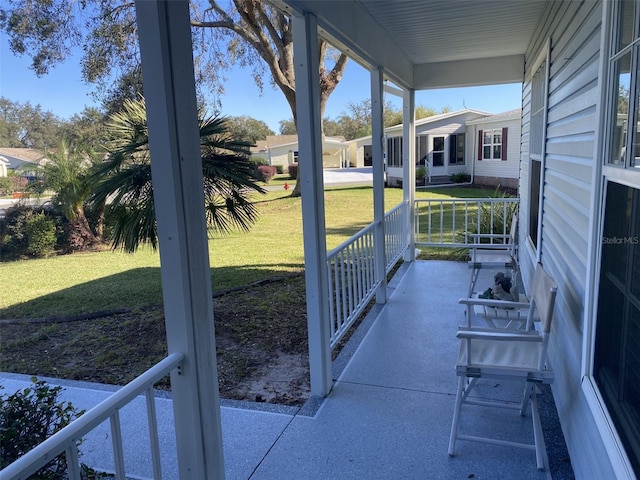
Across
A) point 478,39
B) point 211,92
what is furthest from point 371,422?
point 211,92

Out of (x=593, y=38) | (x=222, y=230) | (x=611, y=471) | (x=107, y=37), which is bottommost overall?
(x=611, y=471)

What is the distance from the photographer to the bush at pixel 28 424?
1.57 metres

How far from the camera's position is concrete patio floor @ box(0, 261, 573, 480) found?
7.02 feet

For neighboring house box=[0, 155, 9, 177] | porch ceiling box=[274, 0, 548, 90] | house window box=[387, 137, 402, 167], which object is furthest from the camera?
house window box=[387, 137, 402, 167]

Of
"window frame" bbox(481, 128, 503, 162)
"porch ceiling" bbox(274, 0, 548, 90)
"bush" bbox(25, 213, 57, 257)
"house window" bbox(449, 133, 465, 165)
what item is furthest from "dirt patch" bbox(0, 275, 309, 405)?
"house window" bbox(449, 133, 465, 165)

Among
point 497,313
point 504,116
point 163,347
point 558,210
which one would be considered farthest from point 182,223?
point 504,116

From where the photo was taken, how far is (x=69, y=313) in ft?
16.5

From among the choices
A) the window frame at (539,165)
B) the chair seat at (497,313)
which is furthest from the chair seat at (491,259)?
the chair seat at (497,313)

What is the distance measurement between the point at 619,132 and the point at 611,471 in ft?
3.54

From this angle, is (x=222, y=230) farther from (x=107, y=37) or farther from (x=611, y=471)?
(x=107, y=37)

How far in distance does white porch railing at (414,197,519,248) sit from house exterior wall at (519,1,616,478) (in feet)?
4.76

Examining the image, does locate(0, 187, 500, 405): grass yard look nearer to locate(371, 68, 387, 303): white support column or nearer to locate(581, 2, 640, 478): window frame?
locate(371, 68, 387, 303): white support column

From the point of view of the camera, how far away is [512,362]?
2.25 meters

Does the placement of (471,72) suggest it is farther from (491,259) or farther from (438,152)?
(438,152)
